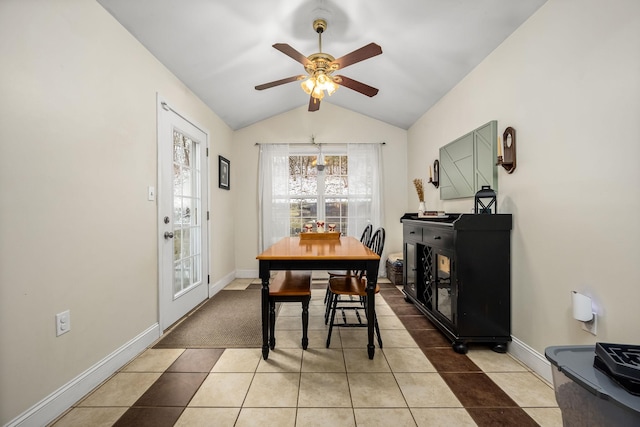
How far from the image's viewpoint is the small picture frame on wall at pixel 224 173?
3.81 metres

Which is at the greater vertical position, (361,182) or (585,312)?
(361,182)

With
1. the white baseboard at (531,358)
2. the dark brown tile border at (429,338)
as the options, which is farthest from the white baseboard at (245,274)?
the white baseboard at (531,358)

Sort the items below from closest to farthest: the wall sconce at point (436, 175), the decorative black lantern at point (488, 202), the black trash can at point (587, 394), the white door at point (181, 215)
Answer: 1. the black trash can at point (587, 394)
2. the decorative black lantern at point (488, 202)
3. the white door at point (181, 215)
4. the wall sconce at point (436, 175)

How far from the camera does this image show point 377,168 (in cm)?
441

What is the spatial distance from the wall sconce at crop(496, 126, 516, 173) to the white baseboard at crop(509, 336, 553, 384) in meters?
1.27

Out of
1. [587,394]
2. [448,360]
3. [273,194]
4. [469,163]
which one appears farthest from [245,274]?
[587,394]

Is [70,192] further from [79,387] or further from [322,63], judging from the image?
[322,63]

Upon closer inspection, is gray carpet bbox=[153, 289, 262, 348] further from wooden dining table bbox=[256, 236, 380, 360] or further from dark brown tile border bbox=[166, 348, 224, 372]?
wooden dining table bbox=[256, 236, 380, 360]

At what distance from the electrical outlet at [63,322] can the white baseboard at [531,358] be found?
9.39 feet

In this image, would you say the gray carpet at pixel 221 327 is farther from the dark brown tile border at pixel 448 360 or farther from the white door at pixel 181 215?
the dark brown tile border at pixel 448 360

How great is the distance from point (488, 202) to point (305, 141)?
9.46 feet

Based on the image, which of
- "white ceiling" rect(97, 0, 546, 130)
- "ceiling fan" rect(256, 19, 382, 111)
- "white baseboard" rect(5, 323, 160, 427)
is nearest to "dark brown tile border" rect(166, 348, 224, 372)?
"white baseboard" rect(5, 323, 160, 427)

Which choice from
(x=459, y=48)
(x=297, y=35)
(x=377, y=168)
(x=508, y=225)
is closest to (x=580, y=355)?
(x=508, y=225)

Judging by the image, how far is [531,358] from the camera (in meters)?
1.87
